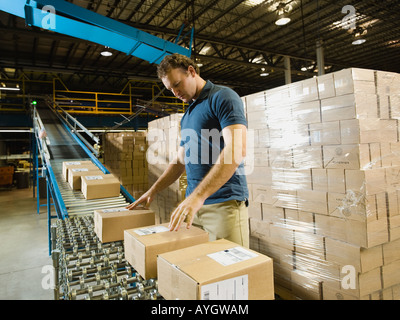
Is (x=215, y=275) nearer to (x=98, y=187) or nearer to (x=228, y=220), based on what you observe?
(x=228, y=220)

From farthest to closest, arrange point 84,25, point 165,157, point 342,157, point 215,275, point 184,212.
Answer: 1. point 165,157
2. point 84,25
3. point 342,157
4. point 184,212
5. point 215,275

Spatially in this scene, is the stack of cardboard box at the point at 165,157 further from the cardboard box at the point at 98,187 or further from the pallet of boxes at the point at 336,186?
the pallet of boxes at the point at 336,186

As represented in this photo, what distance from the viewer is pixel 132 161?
7.70 meters

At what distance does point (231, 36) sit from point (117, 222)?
9.89 m

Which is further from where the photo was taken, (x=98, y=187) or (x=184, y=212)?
(x=98, y=187)

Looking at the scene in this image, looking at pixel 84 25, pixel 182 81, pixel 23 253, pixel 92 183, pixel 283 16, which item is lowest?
pixel 23 253

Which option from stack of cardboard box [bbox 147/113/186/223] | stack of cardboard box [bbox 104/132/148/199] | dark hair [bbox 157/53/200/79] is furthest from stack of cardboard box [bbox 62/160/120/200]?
stack of cardboard box [bbox 104/132/148/199]

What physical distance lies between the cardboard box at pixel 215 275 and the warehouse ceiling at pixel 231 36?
5.30 m

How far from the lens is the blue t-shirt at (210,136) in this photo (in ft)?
4.77

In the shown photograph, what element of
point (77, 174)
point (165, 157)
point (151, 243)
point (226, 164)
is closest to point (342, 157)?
point (226, 164)

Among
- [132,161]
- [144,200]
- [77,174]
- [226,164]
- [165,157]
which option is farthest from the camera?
[132,161]

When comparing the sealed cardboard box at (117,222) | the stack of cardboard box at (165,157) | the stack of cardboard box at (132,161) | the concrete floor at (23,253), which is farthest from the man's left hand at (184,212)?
the stack of cardboard box at (132,161)

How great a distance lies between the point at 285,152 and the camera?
3070mm
